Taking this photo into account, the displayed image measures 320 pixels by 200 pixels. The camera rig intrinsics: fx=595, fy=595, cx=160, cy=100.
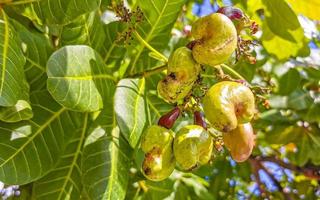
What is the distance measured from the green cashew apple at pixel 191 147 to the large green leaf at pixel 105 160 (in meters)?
0.22

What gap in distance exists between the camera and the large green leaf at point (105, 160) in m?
1.24

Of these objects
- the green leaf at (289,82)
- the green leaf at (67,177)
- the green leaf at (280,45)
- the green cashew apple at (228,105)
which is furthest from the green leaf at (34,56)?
the green leaf at (289,82)

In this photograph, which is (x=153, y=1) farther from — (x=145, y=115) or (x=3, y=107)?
(x=3, y=107)

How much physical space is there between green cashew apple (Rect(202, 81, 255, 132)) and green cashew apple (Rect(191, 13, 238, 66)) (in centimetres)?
5

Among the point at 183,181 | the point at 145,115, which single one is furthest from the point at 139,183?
the point at 145,115

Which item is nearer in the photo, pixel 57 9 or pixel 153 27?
pixel 57 9

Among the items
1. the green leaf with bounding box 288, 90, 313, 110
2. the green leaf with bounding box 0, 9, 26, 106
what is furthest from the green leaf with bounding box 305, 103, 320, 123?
the green leaf with bounding box 0, 9, 26, 106

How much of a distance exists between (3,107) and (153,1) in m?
0.40

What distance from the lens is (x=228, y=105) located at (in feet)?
3.39

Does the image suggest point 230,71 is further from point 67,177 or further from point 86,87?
point 67,177

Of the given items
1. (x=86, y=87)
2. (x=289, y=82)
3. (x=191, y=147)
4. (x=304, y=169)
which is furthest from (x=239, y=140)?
(x=304, y=169)

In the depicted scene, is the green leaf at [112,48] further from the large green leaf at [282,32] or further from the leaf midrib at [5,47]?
the large green leaf at [282,32]

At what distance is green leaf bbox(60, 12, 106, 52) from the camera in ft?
4.33

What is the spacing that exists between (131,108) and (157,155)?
0.18 meters
